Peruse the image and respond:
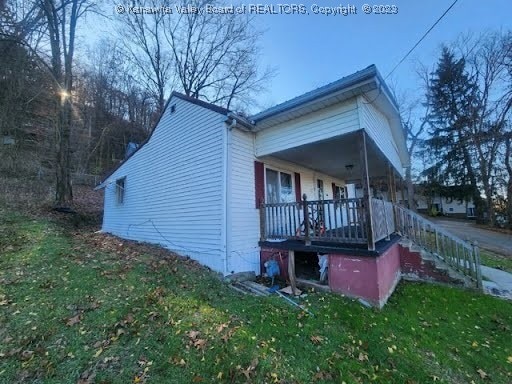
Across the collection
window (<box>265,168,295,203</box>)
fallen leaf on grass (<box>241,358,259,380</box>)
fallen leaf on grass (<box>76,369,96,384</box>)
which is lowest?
fallen leaf on grass (<box>241,358,259,380</box>)

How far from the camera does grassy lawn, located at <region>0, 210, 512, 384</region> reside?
3359 millimetres

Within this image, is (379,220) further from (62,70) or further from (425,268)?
(62,70)

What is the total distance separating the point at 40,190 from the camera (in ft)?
51.9

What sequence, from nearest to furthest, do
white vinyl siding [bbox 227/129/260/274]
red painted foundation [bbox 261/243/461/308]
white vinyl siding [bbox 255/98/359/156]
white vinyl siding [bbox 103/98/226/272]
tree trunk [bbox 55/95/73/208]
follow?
red painted foundation [bbox 261/243/461/308] → white vinyl siding [bbox 255/98/359/156] → white vinyl siding [bbox 227/129/260/274] → white vinyl siding [bbox 103/98/226/272] → tree trunk [bbox 55/95/73/208]

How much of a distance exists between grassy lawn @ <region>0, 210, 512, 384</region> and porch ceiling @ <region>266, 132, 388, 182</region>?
3.96 metres

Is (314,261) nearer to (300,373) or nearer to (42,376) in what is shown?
(300,373)

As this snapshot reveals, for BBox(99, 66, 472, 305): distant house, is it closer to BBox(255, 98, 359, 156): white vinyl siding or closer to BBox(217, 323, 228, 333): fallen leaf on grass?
BBox(255, 98, 359, 156): white vinyl siding

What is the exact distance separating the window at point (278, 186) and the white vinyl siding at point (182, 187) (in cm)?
202

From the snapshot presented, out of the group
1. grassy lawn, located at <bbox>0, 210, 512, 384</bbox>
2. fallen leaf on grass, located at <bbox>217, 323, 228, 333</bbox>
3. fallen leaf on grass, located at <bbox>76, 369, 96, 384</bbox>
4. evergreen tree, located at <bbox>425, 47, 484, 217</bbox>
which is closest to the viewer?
fallen leaf on grass, located at <bbox>76, 369, 96, 384</bbox>

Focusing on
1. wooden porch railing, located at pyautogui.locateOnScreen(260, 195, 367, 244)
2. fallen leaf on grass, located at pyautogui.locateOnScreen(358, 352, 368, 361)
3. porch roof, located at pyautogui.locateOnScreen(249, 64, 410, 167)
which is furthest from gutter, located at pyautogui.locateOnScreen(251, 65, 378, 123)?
fallen leaf on grass, located at pyautogui.locateOnScreen(358, 352, 368, 361)

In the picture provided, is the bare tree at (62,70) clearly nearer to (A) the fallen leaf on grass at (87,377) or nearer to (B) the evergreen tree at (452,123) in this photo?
(A) the fallen leaf on grass at (87,377)

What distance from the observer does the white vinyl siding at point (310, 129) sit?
19.4 ft

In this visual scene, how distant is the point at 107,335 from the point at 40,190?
16251 millimetres

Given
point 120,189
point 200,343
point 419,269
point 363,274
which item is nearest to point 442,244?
point 419,269
